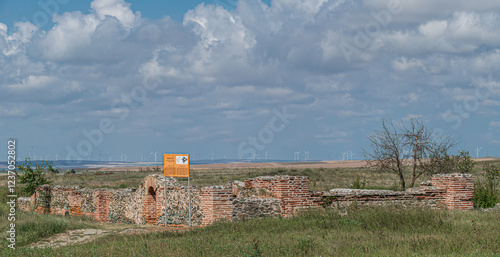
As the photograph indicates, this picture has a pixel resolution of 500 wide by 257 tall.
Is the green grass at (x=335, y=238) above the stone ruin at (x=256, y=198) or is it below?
below

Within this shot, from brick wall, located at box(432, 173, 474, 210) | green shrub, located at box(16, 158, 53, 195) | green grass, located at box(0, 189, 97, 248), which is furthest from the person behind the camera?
green shrub, located at box(16, 158, 53, 195)

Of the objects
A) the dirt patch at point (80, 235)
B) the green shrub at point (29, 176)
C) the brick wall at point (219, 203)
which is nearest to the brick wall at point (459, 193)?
the brick wall at point (219, 203)

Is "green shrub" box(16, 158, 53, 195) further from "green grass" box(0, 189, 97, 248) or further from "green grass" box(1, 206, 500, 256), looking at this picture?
"green grass" box(1, 206, 500, 256)

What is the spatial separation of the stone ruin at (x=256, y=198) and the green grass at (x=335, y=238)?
1.46 meters

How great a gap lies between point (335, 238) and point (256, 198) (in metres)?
5.96

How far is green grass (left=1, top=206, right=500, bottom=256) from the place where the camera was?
9602 millimetres

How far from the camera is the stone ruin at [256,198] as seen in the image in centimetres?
1644

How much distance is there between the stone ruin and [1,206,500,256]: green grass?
1.46 meters

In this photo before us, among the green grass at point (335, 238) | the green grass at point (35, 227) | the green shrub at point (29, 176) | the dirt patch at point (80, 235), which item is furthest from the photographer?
the green shrub at point (29, 176)

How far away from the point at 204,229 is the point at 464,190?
35.2 feet

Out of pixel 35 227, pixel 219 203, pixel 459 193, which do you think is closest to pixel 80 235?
pixel 35 227

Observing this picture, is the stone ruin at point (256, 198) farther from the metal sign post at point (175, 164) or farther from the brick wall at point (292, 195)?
the metal sign post at point (175, 164)

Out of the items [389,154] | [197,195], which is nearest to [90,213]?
[197,195]

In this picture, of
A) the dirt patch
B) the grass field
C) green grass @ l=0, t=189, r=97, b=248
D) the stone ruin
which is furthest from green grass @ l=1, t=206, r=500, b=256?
green grass @ l=0, t=189, r=97, b=248
